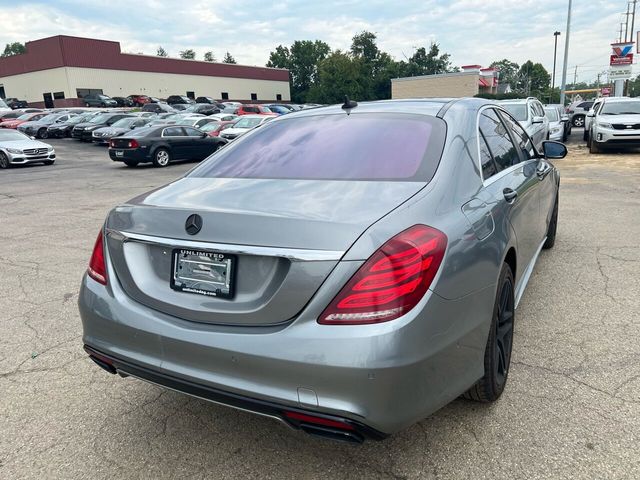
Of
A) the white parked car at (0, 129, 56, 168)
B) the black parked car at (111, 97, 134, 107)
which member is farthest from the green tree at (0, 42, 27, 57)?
the white parked car at (0, 129, 56, 168)

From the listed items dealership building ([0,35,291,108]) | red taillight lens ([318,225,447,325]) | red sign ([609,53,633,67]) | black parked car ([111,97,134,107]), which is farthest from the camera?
dealership building ([0,35,291,108])

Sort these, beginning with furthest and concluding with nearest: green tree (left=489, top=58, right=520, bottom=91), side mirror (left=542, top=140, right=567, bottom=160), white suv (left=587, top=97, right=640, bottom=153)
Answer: green tree (left=489, top=58, right=520, bottom=91) < white suv (left=587, top=97, right=640, bottom=153) < side mirror (left=542, top=140, right=567, bottom=160)

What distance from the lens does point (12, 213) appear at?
9.43 meters

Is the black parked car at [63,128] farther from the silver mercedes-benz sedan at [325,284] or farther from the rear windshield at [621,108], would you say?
the silver mercedes-benz sedan at [325,284]

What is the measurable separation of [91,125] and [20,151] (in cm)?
1023

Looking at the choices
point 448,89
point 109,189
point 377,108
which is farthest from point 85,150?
point 448,89

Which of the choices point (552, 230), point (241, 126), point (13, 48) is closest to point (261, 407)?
point (552, 230)

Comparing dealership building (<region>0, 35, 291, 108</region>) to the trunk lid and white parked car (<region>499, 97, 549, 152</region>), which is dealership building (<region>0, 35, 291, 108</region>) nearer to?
white parked car (<region>499, 97, 549, 152</region>)

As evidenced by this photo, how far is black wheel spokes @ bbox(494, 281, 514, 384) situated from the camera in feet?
8.93

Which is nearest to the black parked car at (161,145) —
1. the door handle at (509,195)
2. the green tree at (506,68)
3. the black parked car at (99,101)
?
the door handle at (509,195)

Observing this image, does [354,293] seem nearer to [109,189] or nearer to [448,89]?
[109,189]

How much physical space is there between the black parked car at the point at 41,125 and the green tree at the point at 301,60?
6365 centimetres

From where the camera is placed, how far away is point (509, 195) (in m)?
2.97

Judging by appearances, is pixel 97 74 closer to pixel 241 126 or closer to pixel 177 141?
pixel 241 126
